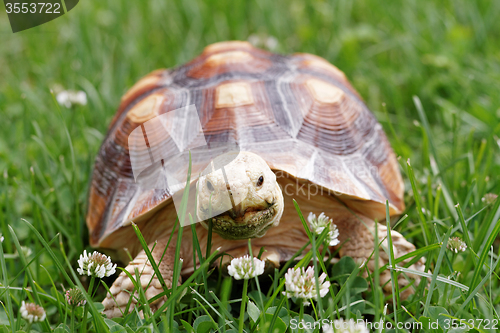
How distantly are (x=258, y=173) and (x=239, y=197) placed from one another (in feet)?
0.46

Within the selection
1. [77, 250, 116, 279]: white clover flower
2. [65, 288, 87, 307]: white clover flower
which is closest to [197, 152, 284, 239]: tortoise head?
[77, 250, 116, 279]: white clover flower

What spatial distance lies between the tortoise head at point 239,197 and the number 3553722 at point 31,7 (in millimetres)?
2957

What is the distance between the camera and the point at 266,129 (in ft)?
7.13

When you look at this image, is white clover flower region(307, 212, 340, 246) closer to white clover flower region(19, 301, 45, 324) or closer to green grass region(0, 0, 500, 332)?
green grass region(0, 0, 500, 332)

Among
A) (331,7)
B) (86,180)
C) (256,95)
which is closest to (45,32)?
(86,180)

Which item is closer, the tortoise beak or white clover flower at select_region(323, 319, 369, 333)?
white clover flower at select_region(323, 319, 369, 333)

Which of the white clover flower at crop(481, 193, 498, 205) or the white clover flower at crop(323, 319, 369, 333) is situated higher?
the white clover flower at crop(323, 319, 369, 333)

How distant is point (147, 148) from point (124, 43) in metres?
2.81

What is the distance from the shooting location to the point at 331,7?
5266 millimetres

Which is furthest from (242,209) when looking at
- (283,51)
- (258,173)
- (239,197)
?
(283,51)

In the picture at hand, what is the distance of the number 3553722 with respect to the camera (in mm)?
3910

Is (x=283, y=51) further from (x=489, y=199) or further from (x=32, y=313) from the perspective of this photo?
(x=32, y=313)

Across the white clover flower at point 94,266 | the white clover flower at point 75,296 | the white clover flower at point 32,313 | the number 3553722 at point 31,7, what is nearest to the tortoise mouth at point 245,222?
the white clover flower at point 94,266

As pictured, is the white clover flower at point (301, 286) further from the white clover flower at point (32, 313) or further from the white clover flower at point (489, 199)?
the white clover flower at point (489, 199)
